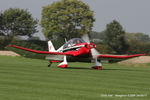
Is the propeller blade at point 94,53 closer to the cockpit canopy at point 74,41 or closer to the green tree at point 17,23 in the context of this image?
the cockpit canopy at point 74,41

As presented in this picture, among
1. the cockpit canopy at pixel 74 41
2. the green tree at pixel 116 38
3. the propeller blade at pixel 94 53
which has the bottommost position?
the propeller blade at pixel 94 53

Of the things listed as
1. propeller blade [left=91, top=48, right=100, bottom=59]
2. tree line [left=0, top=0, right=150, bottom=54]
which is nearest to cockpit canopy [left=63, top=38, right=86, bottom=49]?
propeller blade [left=91, top=48, right=100, bottom=59]

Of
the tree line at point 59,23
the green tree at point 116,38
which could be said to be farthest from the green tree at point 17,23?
the green tree at point 116,38

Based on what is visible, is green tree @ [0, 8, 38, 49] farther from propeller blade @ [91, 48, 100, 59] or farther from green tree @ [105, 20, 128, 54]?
propeller blade @ [91, 48, 100, 59]

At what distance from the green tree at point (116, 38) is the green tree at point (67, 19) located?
12.2m

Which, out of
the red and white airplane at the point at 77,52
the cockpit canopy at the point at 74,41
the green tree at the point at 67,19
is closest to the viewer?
the red and white airplane at the point at 77,52

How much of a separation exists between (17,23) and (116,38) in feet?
106

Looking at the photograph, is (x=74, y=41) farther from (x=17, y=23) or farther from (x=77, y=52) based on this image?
(x=17, y=23)

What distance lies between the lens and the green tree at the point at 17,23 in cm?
10381

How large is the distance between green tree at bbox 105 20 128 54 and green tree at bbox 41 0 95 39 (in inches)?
480

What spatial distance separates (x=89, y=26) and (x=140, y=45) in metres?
19.9

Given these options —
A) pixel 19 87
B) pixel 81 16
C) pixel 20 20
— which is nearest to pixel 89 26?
pixel 81 16

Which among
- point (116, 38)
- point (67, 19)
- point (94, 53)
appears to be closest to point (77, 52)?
point (94, 53)

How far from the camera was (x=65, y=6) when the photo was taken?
99.9 m
